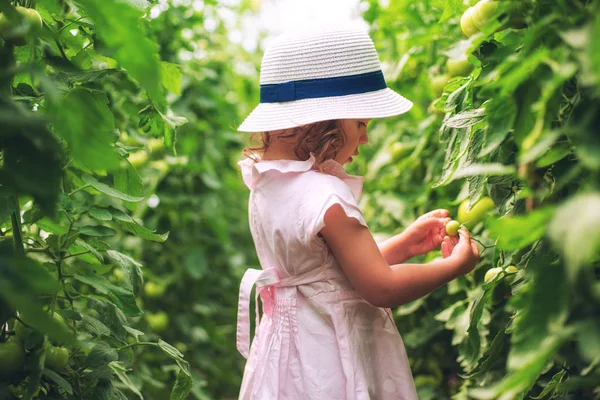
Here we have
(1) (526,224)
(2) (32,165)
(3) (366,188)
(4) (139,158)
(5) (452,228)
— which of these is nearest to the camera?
(1) (526,224)

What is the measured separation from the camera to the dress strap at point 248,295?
1.63 metres

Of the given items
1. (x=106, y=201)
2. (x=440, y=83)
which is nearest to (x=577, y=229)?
(x=440, y=83)

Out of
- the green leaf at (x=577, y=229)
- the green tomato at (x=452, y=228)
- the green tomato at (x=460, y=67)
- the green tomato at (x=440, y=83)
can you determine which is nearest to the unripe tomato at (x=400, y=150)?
the green tomato at (x=440, y=83)

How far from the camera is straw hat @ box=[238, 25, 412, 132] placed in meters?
1.58

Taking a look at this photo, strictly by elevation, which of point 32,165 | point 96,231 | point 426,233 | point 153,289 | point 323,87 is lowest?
point 153,289

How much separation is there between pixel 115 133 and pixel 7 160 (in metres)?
0.66

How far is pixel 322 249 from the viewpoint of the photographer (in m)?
1.56

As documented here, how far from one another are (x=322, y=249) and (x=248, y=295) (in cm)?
21

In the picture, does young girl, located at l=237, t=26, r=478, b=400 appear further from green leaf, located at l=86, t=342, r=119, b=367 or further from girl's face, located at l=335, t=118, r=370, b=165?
green leaf, located at l=86, t=342, r=119, b=367

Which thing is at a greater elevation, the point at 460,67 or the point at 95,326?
the point at 460,67

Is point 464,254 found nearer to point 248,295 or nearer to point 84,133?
point 248,295

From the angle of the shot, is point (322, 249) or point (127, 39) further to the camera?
point (322, 249)

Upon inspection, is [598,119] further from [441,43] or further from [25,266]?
[441,43]

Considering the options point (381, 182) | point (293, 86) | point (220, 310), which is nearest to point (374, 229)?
point (381, 182)
